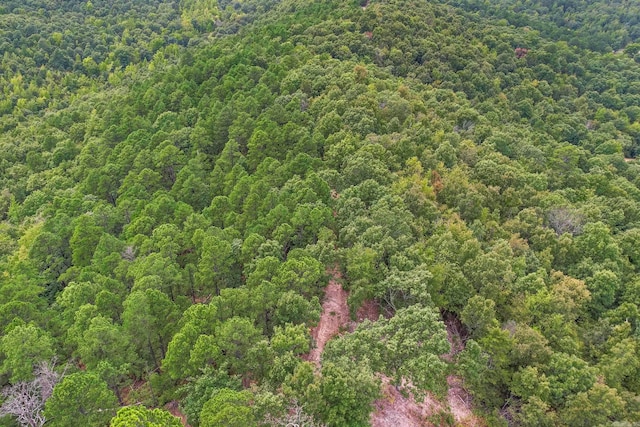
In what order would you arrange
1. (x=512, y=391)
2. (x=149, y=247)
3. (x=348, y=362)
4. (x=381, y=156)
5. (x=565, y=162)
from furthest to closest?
1. (x=565, y=162)
2. (x=381, y=156)
3. (x=149, y=247)
4. (x=512, y=391)
5. (x=348, y=362)

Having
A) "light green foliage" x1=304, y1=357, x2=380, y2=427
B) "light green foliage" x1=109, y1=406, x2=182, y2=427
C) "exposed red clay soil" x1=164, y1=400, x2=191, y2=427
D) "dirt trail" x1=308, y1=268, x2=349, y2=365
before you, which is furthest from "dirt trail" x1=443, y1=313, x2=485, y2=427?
"exposed red clay soil" x1=164, y1=400, x2=191, y2=427

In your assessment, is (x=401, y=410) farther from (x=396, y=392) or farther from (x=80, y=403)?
(x=80, y=403)

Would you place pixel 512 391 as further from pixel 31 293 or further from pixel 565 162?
pixel 565 162

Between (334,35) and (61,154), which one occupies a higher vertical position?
(334,35)

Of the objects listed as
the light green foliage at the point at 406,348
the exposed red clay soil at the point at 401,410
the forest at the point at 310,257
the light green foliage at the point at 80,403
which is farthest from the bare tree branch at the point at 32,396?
the exposed red clay soil at the point at 401,410

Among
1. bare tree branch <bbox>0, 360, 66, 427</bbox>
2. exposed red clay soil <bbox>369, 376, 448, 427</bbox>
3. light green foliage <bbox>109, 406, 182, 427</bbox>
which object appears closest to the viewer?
light green foliage <bbox>109, 406, 182, 427</bbox>

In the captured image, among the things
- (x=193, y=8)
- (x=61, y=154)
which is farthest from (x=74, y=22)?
(x=61, y=154)

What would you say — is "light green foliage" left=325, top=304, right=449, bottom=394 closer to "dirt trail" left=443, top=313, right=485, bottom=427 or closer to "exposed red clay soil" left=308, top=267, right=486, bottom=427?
"exposed red clay soil" left=308, top=267, right=486, bottom=427
